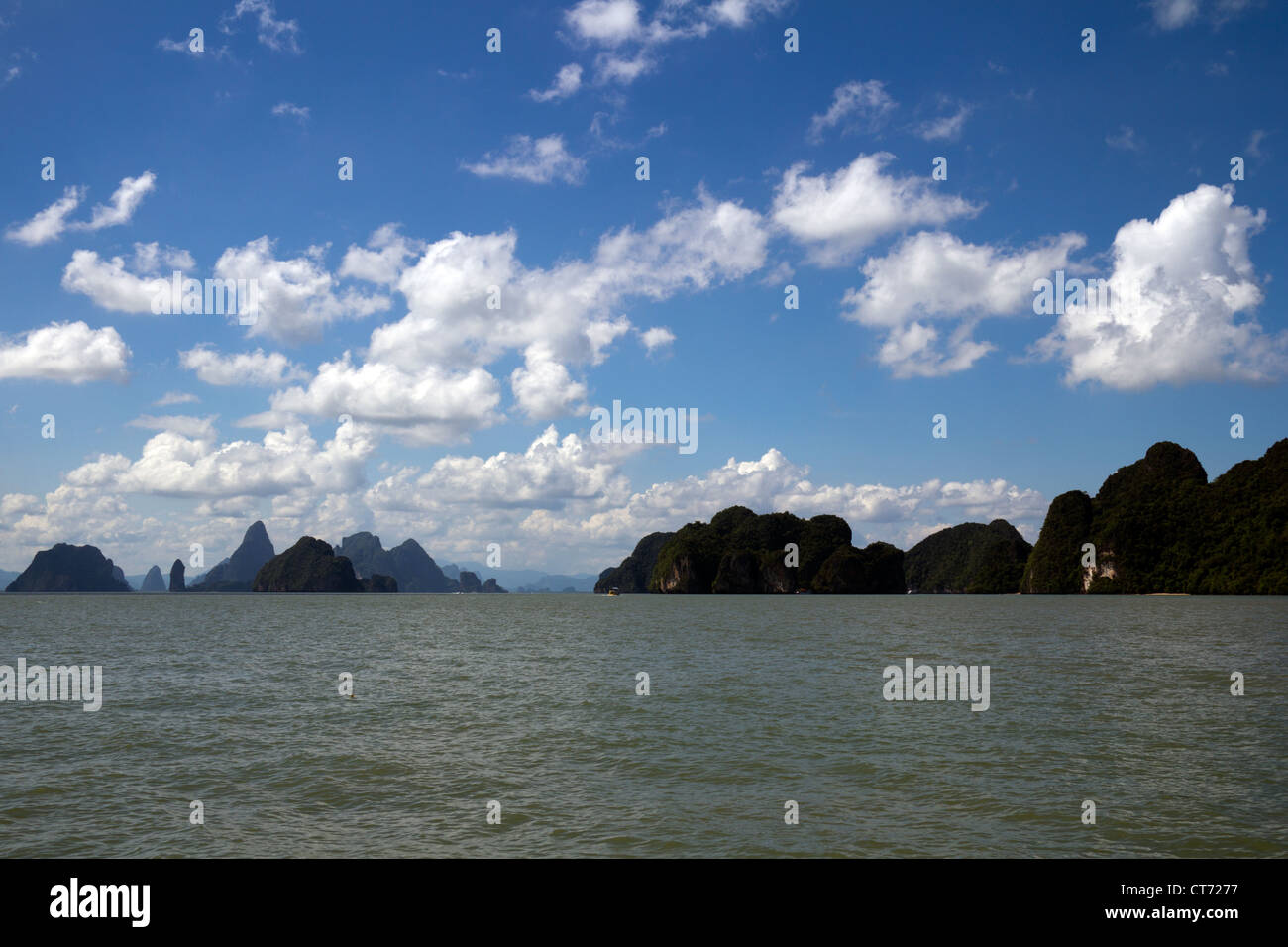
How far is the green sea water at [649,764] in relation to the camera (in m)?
14.7

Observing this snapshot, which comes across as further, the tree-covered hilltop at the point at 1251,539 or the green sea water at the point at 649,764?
the tree-covered hilltop at the point at 1251,539

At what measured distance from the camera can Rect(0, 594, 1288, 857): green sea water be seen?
14.7 meters

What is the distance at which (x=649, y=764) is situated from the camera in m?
20.5

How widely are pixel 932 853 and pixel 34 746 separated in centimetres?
2448

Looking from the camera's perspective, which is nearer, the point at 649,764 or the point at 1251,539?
the point at 649,764

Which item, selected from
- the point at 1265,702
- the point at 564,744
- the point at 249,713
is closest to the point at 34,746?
the point at 249,713

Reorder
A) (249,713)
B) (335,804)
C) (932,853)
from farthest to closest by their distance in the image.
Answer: (249,713) < (335,804) < (932,853)

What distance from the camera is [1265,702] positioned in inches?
1207

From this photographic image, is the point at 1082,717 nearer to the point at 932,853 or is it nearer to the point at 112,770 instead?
the point at 932,853

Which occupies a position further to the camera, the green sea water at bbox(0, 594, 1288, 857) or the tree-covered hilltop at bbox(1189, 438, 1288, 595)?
the tree-covered hilltop at bbox(1189, 438, 1288, 595)
